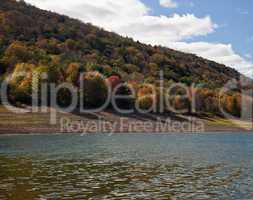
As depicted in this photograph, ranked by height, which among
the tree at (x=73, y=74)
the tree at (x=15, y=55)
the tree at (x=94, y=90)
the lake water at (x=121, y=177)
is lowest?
the lake water at (x=121, y=177)

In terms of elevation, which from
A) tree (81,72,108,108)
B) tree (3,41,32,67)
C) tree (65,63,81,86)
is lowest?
tree (81,72,108,108)

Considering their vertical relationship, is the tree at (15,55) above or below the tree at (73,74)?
above

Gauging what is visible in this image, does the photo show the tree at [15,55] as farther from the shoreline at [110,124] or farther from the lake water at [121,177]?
the lake water at [121,177]

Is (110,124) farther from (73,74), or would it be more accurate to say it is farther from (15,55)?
(15,55)

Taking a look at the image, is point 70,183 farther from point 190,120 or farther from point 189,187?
point 190,120

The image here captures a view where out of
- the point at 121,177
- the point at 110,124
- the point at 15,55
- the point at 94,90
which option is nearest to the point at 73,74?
the point at 94,90

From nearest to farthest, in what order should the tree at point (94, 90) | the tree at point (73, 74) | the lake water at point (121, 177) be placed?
the lake water at point (121, 177) → the tree at point (94, 90) → the tree at point (73, 74)

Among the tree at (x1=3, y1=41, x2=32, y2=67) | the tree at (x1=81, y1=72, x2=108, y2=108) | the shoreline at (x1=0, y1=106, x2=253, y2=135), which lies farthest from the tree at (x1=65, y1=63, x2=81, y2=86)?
the shoreline at (x1=0, y1=106, x2=253, y2=135)

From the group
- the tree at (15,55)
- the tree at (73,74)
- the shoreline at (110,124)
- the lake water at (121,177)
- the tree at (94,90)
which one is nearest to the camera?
the lake water at (121,177)

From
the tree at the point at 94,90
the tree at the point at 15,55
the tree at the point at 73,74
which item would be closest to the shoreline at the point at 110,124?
the tree at the point at 94,90

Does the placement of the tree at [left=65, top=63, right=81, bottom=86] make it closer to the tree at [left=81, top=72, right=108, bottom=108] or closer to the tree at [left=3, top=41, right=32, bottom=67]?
the tree at [left=81, top=72, right=108, bottom=108]

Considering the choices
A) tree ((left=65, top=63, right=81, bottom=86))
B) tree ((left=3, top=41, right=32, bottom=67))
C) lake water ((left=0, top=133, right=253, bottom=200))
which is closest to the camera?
lake water ((left=0, top=133, right=253, bottom=200))

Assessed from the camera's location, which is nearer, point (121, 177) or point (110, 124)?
point (121, 177)

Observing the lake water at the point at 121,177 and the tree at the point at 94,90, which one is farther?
the tree at the point at 94,90
